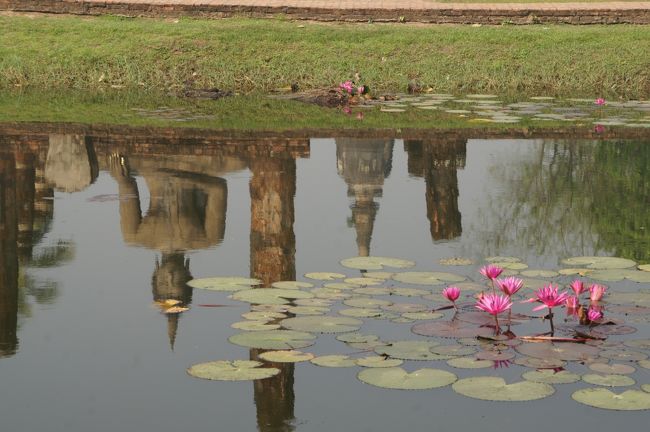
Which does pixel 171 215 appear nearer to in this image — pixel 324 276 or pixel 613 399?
pixel 324 276

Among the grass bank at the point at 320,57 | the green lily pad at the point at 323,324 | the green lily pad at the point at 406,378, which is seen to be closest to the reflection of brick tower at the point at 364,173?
the green lily pad at the point at 323,324

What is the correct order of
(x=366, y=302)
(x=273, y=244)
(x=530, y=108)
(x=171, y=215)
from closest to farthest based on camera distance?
(x=366, y=302) → (x=273, y=244) → (x=171, y=215) → (x=530, y=108)

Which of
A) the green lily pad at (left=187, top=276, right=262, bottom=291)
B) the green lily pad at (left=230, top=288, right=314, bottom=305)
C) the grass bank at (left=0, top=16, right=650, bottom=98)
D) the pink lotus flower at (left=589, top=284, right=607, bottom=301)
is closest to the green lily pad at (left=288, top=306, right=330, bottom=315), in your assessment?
the green lily pad at (left=230, top=288, right=314, bottom=305)

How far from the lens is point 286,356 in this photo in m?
6.02

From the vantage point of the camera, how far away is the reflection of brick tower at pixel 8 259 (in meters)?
6.64

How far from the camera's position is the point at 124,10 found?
21172 mm

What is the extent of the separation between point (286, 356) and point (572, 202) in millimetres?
4974

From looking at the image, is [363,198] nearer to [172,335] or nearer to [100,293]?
[100,293]

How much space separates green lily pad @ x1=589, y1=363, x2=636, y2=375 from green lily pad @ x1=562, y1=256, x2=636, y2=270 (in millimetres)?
1999

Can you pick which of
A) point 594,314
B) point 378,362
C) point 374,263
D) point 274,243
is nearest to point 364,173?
point 274,243

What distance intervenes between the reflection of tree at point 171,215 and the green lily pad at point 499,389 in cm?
178

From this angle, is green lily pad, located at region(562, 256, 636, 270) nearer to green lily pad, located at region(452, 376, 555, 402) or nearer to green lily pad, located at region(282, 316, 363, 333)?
green lily pad, located at region(282, 316, 363, 333)

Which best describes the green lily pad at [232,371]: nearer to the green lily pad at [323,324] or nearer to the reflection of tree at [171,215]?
the green lily pad at [323,324]

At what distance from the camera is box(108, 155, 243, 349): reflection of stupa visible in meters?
7.66
